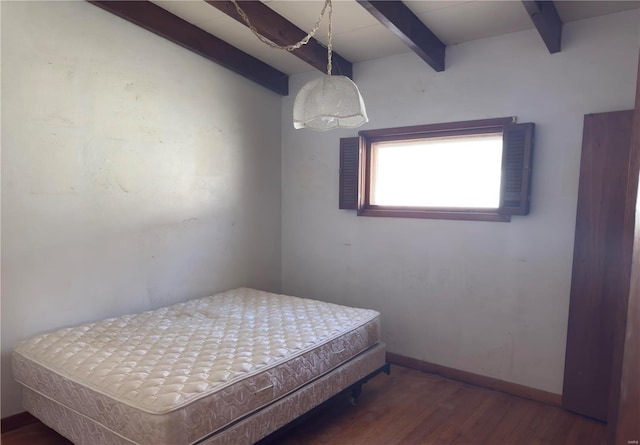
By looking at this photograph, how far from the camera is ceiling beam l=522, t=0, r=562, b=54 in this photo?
7.14ft

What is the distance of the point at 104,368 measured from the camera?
5.98 ft

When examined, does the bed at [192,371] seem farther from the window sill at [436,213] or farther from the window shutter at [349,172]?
the window shutter at [349,172]

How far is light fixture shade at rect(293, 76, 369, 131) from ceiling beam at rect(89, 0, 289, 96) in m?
1.45

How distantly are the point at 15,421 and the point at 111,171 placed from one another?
1.57 meters

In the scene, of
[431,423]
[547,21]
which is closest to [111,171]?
[431,423]

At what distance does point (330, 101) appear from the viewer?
1964 mm

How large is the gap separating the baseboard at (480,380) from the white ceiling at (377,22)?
2.37 meters

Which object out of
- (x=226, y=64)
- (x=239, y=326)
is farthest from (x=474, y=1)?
(x=239, y=326)

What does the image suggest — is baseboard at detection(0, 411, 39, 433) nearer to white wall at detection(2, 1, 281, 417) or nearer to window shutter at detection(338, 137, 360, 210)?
white wall at detection(2, 1, 281, 417)

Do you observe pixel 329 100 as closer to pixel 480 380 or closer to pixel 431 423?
pixel 431 423

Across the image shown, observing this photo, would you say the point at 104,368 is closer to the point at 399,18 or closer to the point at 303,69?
the point at 399,18

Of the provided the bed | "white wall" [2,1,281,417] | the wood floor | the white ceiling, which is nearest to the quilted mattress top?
the bed

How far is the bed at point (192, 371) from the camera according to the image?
1.60 metres

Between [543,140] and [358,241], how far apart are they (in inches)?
64.0
